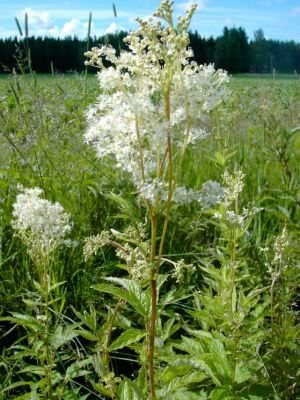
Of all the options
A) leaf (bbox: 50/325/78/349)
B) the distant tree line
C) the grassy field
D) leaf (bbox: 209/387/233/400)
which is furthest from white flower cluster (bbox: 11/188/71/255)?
the distant tree line

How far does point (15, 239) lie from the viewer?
11.9 feet

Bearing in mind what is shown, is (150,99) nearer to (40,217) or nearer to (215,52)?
(40,217)

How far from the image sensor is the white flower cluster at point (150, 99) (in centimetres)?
185

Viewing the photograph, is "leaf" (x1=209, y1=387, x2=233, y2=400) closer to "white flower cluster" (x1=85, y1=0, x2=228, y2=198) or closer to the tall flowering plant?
the tall flowering plant

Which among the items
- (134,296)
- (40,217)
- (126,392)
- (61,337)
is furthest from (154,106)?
(61,337)

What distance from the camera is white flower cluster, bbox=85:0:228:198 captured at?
6.07 feet

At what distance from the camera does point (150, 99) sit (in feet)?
6.30

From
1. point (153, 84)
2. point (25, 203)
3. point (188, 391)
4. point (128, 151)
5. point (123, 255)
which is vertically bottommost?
point (188, 391)

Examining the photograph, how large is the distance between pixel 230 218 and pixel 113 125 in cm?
80

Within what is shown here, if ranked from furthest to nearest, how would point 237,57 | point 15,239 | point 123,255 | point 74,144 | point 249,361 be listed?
1. point 237,57
2. point 74,144
3. point 15,239
4. point 249,361
5. point 123,255

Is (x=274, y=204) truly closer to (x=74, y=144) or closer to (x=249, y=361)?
(x=74, y=144)

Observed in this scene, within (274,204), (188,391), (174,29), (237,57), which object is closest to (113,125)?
(174,29)

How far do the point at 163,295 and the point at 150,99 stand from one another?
1.37 meters

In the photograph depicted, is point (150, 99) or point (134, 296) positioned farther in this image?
point (134, 296)
